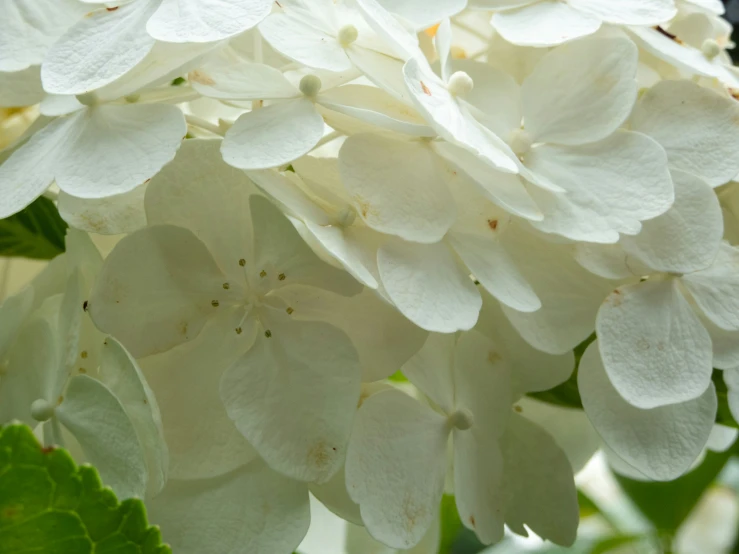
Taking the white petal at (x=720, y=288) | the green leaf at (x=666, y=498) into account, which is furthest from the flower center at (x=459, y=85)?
the green leaf at (x=666, y=498)

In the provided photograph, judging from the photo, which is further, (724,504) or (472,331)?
(724,504)

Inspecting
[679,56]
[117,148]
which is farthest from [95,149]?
[679,56]

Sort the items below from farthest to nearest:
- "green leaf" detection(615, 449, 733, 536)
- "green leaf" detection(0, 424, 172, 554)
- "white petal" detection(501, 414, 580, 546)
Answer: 1. "green leaf" detection(615, 449, 733, 536)
2. "white petal" detection(501, 414, 580, 546)
3. "green leaf" detection(0, 424, 172, 554)

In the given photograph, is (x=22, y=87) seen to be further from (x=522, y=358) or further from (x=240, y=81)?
(x=522, y=358)

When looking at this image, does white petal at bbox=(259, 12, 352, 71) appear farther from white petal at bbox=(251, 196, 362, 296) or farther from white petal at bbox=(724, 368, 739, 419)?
white petal at bbox=(724, 368, 739, 419)

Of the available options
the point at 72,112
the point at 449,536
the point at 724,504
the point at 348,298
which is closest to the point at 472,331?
the point at 348,298

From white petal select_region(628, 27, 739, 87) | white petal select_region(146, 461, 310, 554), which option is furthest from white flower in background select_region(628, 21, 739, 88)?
white petal select_region(146, 461, 310, 554)

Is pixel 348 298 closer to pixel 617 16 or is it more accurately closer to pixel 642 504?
pixel 617 16
